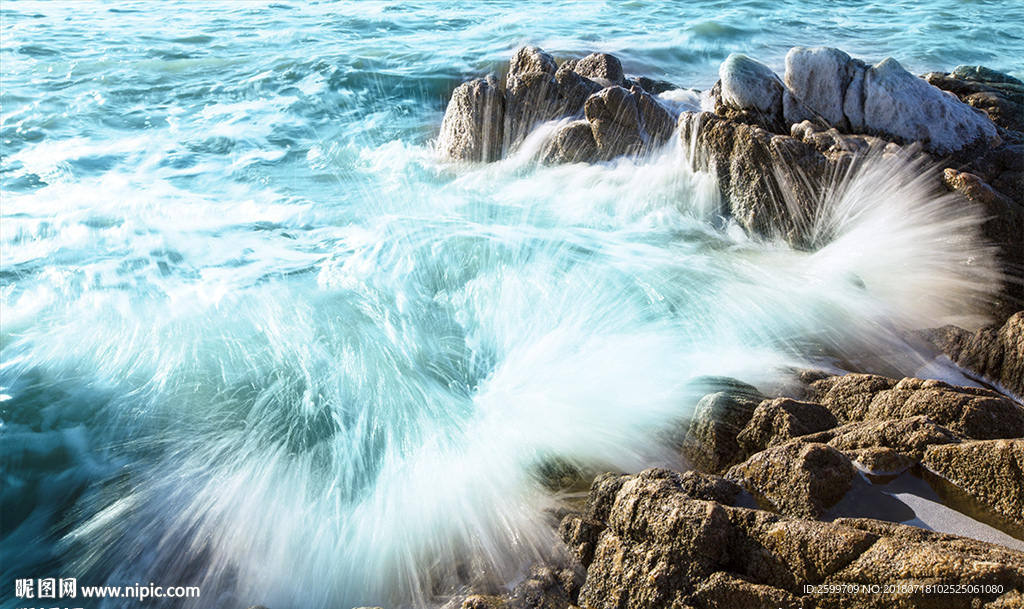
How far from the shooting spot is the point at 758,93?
5.83 metres

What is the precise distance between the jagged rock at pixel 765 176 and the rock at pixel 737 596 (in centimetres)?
375

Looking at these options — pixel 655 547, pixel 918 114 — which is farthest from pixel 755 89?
pixel 655 547

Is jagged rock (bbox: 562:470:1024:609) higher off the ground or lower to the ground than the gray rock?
lower

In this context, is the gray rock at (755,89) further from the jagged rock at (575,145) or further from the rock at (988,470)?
the rock at (988,470)

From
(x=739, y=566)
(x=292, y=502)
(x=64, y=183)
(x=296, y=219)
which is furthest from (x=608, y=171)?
(x=64, y=183)

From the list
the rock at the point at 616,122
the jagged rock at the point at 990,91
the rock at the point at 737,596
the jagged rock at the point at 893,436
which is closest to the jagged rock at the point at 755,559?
the rock at the point at 737,596

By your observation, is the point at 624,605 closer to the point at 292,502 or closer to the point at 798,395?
the point at 798,395

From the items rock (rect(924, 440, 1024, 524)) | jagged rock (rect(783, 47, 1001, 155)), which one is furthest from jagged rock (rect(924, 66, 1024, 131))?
rock (rect(924, 440, 1024, 524))

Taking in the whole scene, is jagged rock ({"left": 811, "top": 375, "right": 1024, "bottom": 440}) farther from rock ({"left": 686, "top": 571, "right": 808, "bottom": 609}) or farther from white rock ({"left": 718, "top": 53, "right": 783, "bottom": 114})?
white rock ({"left": 718, "top": 53, "right": 783, "bottom": 114})

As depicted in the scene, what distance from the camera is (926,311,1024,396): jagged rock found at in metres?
3.64

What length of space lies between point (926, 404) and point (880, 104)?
3.63m

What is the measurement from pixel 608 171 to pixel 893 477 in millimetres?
4613

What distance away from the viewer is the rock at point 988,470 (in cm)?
238

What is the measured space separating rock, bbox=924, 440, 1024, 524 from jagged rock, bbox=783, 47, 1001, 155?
3739mm
